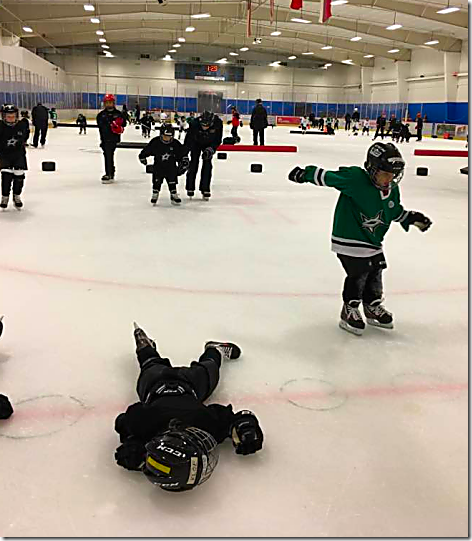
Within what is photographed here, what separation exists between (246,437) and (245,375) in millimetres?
739

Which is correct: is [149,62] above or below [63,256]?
above

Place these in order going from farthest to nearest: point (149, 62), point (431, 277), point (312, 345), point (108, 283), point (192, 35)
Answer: point (149, 62)
point (192, 35)
point (431, 277)
point (108, 283)
point (312, 345)

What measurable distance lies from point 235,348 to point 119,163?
10312 millimetres

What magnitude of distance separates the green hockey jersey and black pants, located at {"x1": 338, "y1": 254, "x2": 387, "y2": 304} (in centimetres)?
4

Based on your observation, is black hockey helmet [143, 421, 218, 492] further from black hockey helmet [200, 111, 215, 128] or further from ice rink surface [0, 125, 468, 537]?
black hockey helmet [200, 111, 215, 128]

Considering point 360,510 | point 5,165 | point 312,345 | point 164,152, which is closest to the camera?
point 360,510

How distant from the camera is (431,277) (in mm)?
4535

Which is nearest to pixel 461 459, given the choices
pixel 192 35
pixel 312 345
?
pixel 312 345

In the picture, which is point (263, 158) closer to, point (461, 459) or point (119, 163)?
point (119, 163)

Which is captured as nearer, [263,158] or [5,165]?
[5,165]

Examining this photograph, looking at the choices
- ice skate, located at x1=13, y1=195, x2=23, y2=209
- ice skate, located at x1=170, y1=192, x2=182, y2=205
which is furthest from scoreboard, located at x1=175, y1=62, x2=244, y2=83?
ice skate, located at x1=13, y1=195, x2=23, y2=209

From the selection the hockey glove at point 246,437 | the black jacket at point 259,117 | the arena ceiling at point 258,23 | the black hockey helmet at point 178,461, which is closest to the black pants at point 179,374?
the hockey glove at point 246,437

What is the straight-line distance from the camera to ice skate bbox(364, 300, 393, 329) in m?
3.37

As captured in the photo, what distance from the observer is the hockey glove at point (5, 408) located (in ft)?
7.43
